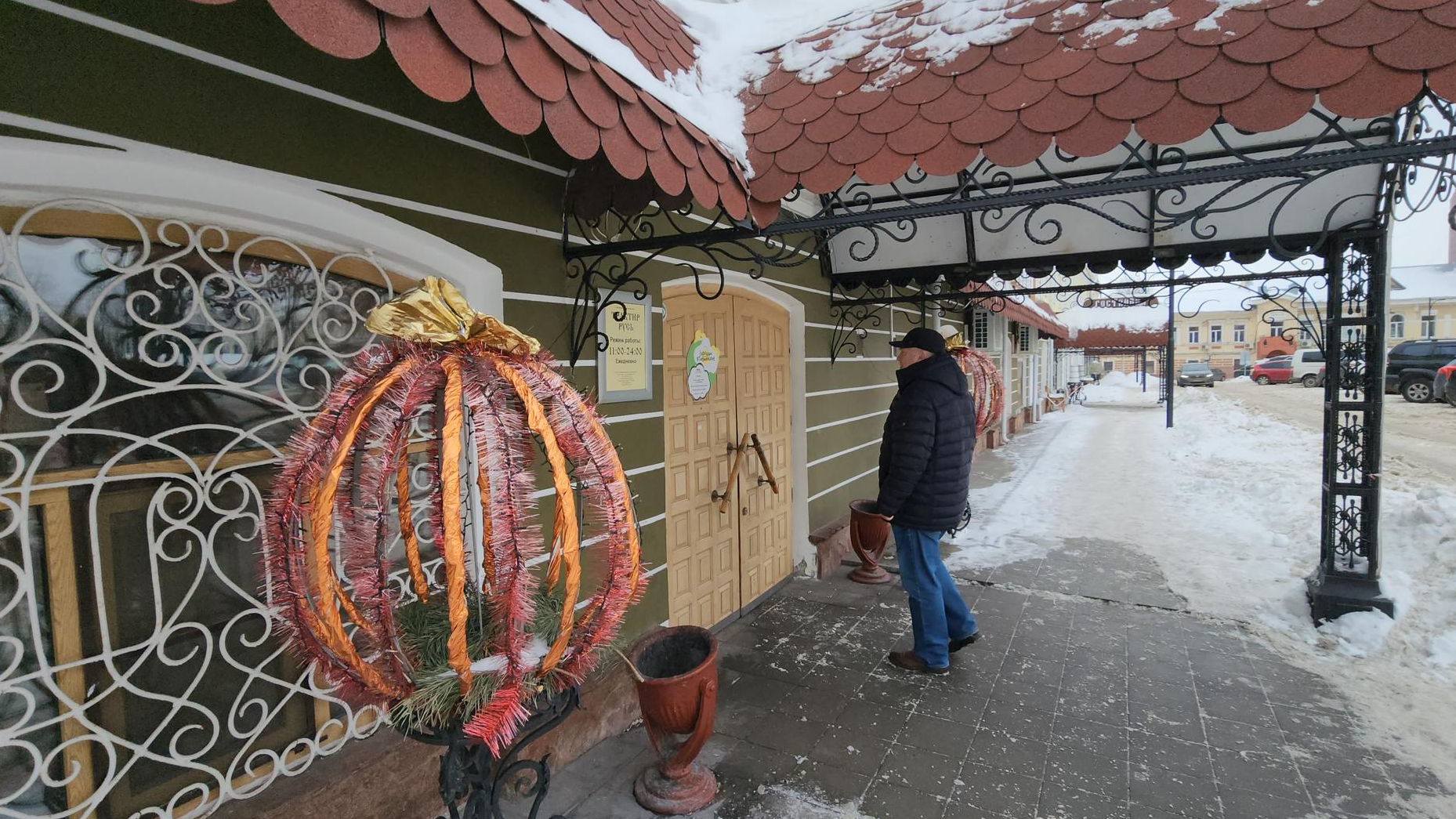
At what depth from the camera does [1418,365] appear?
61.8 ft

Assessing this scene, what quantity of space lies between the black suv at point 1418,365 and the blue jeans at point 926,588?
23.2 meters

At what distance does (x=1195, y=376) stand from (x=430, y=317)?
4122cm

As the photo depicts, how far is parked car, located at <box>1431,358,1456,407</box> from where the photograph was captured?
664 inches

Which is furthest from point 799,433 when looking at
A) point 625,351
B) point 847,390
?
point 625,351


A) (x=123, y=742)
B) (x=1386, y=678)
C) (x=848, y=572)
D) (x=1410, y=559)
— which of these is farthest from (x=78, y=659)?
(x=1410, y=559)

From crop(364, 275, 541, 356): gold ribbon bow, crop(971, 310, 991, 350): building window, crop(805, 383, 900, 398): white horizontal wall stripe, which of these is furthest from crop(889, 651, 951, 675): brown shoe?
crop(971, 310, 991, 350): building window

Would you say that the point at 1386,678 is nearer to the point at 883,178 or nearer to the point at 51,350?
the point at 883,178

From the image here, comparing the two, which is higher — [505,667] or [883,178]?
[883,178]

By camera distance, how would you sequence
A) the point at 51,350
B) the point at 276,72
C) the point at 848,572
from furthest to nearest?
1. the point at 848,572
2. the point at 276,72
3. the point at 51,350

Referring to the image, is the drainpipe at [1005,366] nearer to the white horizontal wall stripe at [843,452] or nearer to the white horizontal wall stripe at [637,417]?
the white horizontal wall stripe at [843,452]

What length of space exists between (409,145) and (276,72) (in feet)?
1.29

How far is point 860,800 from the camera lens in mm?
2420

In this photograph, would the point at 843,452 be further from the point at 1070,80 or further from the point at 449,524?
the point at 449,524

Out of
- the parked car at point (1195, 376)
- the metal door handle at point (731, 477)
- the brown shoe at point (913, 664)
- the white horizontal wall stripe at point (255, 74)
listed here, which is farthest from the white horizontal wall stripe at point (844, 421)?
the parked car at point (1195, 376)
